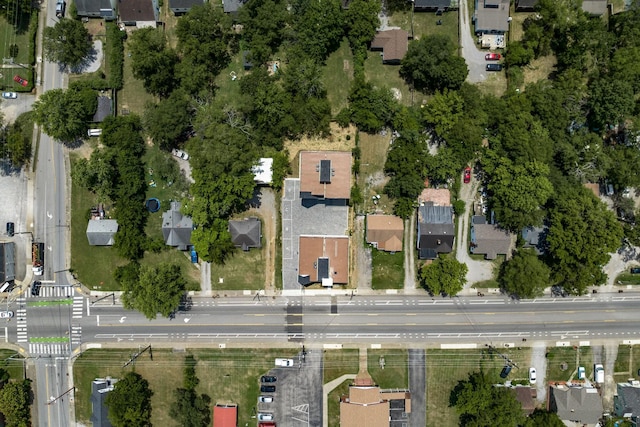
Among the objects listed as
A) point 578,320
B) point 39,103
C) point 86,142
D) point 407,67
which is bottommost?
point 578,320

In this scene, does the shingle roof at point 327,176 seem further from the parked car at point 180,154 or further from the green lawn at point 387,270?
the parked car at point 180,154

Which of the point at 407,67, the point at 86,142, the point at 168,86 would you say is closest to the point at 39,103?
the point at 86,142

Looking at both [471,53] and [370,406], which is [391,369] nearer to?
[370,406]

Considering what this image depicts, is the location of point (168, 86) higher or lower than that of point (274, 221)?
higher

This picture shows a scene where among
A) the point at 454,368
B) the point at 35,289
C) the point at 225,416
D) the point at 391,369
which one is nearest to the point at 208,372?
the point at 225,416

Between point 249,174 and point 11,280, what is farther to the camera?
point 11,280

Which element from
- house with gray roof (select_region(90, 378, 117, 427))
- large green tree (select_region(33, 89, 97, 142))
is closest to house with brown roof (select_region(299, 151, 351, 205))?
large green tree (select_region(33, 89, 97, 142))

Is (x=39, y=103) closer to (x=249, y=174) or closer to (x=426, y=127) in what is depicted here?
(x=249, y=174)
